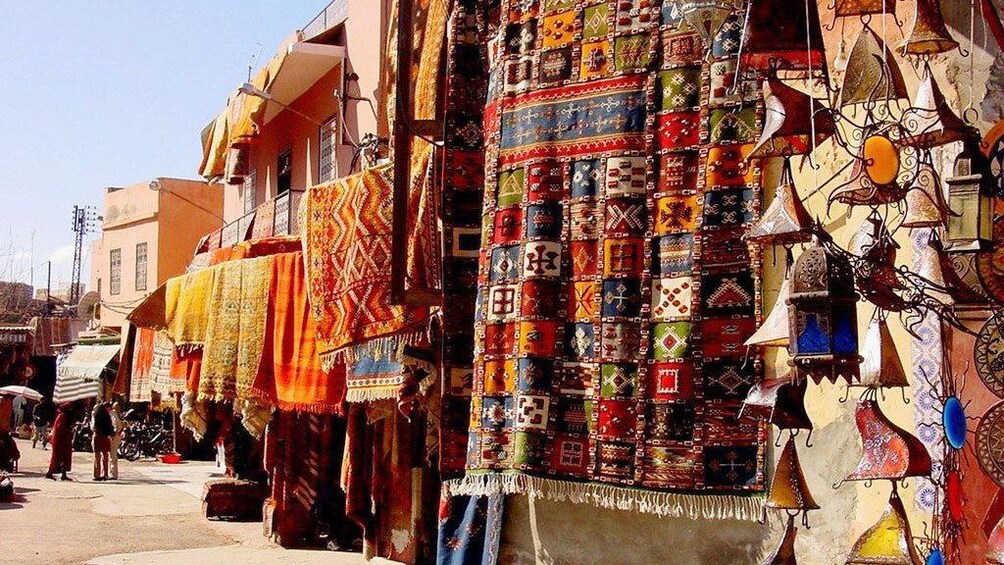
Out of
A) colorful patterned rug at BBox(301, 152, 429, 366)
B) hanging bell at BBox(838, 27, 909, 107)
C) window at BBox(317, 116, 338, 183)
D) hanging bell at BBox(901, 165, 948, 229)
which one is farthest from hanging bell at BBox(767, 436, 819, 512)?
window at BBox(317, 116, 338, 183)

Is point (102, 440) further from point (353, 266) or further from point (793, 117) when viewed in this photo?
point (793, 117)

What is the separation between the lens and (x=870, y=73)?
3180mm

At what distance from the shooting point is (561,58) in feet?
13.8

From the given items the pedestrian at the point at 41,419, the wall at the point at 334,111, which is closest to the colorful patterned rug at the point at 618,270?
the wall at the point at 334,111

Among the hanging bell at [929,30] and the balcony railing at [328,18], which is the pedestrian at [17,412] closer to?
the balcony railing at [328,18]

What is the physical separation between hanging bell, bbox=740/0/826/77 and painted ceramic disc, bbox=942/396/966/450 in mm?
1043

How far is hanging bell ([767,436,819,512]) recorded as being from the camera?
3311mm

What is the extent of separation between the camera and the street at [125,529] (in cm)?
1071

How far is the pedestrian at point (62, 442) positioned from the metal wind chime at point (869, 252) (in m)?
19.2

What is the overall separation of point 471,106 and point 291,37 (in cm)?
1364

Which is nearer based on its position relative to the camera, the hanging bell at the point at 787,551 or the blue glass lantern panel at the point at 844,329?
the blue glass lantern panel at the point at 844,329

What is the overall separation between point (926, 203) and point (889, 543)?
96 cm

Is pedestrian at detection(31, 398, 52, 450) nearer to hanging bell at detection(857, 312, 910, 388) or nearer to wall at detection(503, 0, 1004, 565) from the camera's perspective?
wall at detection(503, 0, 1004, 565)

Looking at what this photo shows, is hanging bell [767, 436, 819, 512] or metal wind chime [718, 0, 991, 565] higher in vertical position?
metal wind chime [718, 0, 991, 565]
